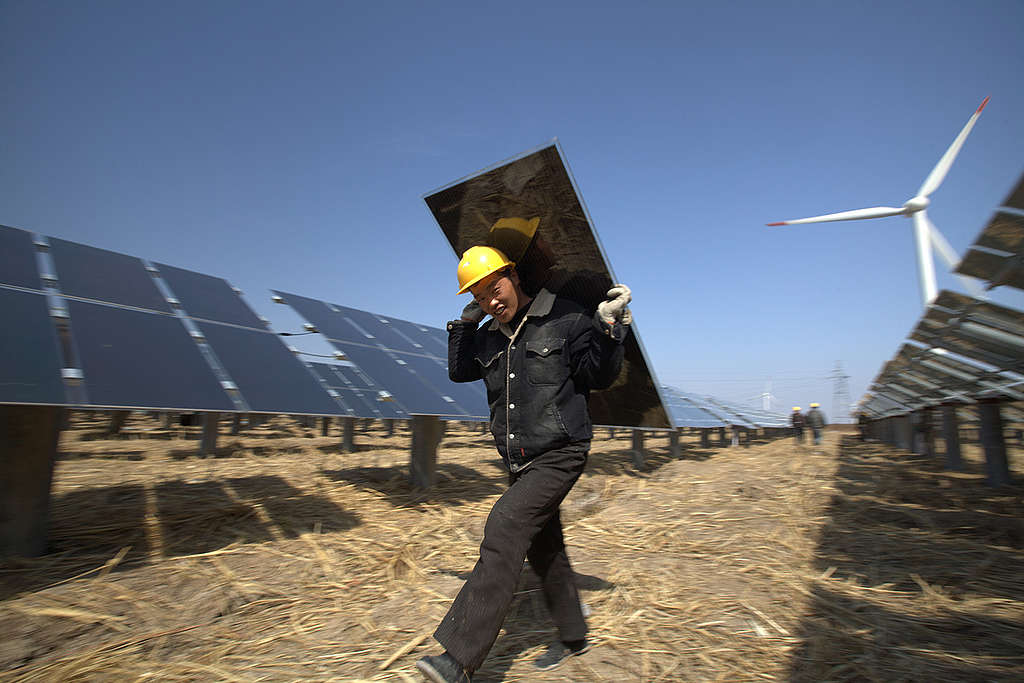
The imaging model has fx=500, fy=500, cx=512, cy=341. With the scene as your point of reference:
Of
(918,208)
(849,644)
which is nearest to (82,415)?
(849,644)

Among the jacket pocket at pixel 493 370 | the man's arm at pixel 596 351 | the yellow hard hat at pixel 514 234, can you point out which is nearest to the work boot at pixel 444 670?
the jacket pocket at pixel 493 370

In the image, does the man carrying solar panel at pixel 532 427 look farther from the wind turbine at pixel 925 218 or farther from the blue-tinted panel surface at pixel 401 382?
the wind turbine at pixel 925 218

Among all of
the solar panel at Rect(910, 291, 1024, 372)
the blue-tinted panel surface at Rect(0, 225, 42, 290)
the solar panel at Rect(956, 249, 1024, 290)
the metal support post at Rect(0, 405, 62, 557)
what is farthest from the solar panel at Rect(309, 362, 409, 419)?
the solar panel at Rect(910, 291, 1024, 372)

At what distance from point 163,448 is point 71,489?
5.37 meters

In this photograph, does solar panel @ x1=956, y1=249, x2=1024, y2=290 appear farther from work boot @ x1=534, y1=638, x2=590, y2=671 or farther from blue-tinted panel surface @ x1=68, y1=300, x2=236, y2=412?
blue-tinted panel surface @ x1=68, y1=300, x2=236, y2=412

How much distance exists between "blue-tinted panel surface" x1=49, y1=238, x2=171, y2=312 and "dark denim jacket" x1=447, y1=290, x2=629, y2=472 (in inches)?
176

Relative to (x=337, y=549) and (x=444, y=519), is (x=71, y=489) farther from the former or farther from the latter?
(x=444, y=519)

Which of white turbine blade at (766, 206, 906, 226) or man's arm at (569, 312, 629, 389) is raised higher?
white turbine blade at (766, 206, 906, 226)

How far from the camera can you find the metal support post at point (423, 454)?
7234 mm

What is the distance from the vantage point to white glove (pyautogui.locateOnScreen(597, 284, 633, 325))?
2303mm

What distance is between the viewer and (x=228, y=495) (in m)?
5.90

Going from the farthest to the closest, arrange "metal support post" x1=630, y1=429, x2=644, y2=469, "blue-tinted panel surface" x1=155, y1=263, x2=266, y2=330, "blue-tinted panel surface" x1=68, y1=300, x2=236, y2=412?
"metal support post" x1=630, y1=429, x2=644, y2=469 → "blue-tinted panel surface" x1=155, y1=263, x2=266, y2=330 → "blue-tinted panel surface" x1=68, y1=300, x2=236, y2=412

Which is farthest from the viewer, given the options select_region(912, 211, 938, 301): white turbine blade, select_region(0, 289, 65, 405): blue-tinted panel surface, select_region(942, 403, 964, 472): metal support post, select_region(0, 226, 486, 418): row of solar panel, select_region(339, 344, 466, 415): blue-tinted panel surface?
select_region(912, 211, 938, 301): white turbine blade

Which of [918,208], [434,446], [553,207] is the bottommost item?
[434,446]
